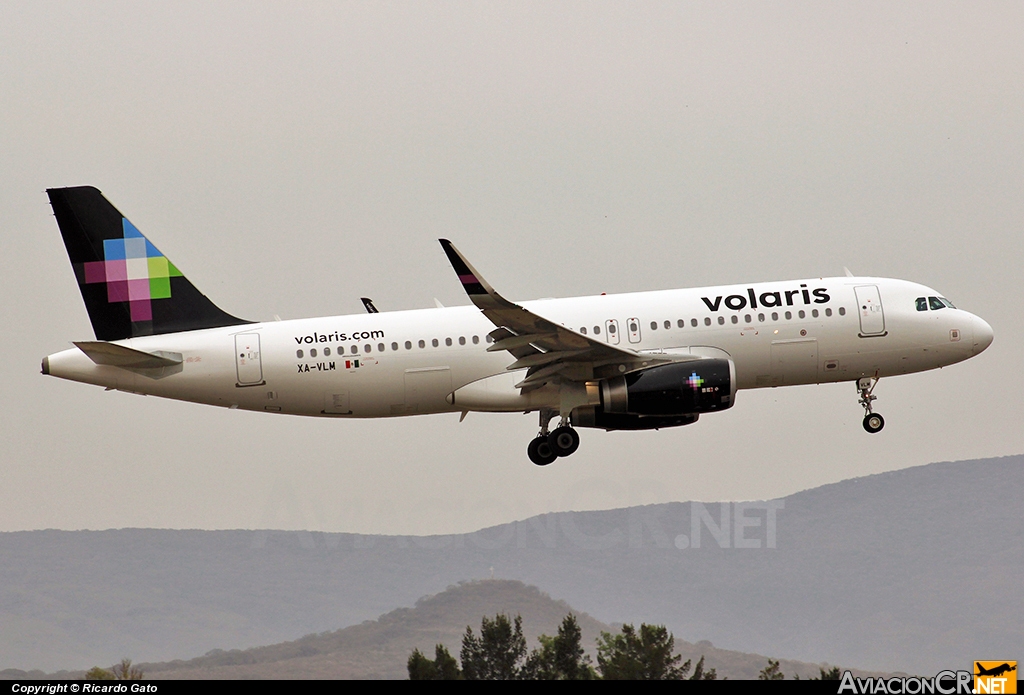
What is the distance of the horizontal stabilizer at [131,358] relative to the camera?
32.8m

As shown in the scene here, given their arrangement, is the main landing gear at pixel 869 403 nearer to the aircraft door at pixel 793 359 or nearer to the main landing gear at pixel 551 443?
the aircraft door at pixel 793 359

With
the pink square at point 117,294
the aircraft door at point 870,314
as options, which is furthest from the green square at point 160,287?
the aircraft door at point 870,314

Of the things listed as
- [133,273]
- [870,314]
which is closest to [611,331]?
[870,314]

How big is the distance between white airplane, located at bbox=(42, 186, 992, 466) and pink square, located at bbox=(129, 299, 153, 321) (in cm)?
47

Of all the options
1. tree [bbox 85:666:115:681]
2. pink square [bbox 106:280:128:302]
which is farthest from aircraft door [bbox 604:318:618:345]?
tree [bbox 85:666:115:681]

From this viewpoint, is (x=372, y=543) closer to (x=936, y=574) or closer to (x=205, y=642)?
(x=205, y=642)

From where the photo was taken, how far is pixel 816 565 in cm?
11931

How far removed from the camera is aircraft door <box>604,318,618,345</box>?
3409cm

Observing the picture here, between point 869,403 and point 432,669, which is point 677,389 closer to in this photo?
point 869,403

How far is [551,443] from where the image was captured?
35.5m

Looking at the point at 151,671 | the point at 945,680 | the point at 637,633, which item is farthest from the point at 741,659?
the point at 945,680

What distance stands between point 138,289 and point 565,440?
1442 cm

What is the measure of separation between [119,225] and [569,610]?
49.5m

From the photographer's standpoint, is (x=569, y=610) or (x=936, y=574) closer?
(x=569, y=610)
